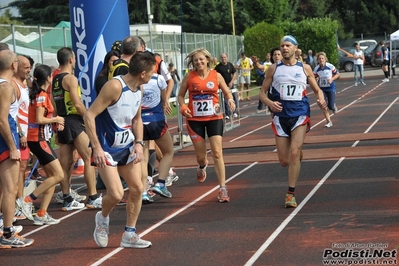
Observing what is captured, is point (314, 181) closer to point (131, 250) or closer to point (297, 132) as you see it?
point (297, 132)

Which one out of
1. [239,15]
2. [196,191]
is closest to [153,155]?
[196,191]

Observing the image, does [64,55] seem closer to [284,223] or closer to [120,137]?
[120,137]

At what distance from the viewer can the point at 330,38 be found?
53.6 metres

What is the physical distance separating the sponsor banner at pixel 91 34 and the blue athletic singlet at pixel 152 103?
4.21 ft

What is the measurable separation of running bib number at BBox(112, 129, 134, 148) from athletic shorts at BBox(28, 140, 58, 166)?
2.50 m

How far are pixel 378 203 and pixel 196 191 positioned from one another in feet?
9.79

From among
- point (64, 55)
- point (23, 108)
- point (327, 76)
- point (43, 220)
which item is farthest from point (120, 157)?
Answer: point (327, 76)

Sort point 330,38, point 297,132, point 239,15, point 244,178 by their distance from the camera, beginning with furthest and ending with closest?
point 239,15
point 330,38
point 244,178
point 297,132

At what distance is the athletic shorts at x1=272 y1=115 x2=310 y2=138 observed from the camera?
1057cm

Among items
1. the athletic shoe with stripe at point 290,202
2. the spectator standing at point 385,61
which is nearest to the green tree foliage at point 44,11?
the spectator standing at point 385,61

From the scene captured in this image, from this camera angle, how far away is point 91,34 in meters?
12.3

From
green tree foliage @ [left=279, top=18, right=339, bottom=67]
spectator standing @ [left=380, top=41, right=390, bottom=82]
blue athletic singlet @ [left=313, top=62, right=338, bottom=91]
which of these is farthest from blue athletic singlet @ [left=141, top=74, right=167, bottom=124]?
green tree foliage @ [left=279, top=18, right=339, bottom=67]

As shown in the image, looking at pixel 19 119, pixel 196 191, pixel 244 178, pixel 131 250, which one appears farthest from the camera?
pixel 244 178

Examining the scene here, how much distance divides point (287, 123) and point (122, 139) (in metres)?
2.95
